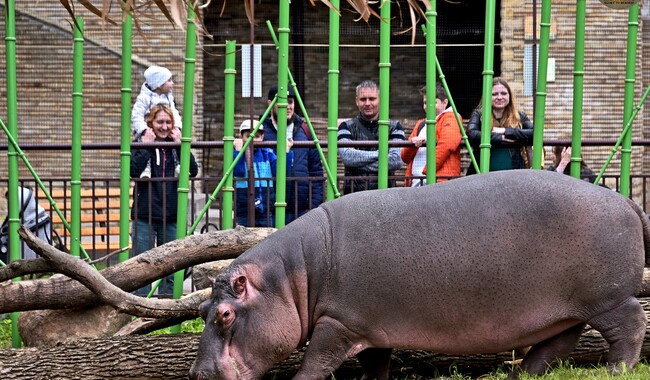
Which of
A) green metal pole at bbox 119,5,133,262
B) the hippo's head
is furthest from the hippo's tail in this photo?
green metal pole at bbox 119,5,133,262

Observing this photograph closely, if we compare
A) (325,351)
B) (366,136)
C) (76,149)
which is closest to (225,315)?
(325,351)

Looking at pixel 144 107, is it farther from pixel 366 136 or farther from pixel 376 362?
pixel 376 362

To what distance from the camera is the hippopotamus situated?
542 centimetres

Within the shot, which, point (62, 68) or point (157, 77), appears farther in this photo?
point (62, 68)

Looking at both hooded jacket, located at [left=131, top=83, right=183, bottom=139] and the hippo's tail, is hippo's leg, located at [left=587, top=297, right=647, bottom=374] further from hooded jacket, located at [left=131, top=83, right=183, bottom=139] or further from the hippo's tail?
hooded jacket, located at [left=131, top=83, right=183, bottom=139]

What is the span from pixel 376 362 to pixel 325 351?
0.44 metres

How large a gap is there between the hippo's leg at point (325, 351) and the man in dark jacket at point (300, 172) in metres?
3.72

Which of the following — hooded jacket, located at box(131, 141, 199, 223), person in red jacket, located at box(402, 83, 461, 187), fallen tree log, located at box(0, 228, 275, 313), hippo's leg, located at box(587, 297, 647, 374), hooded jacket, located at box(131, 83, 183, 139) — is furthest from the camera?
hooded jacket, located at box(131, 83, 183, 139)

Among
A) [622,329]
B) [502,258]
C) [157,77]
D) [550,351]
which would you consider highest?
[157,77]

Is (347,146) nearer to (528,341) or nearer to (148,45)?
(528,341)

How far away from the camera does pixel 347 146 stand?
8695 mm

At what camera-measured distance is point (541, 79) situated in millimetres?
7031

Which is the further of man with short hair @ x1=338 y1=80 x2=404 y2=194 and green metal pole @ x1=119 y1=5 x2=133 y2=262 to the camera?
man with short hair @ x1=338 y1=80 x2=404 y2=194

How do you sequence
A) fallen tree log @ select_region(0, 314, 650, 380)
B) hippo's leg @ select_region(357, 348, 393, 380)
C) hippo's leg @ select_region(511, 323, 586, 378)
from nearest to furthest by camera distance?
1. hippo's leg @ select_region(511, 323, 586, 378)
2. hippo's leg @ select_region(357, 348, 393, 380)
3. fallen tree log @ select_region(0, 314, 650, 380)
